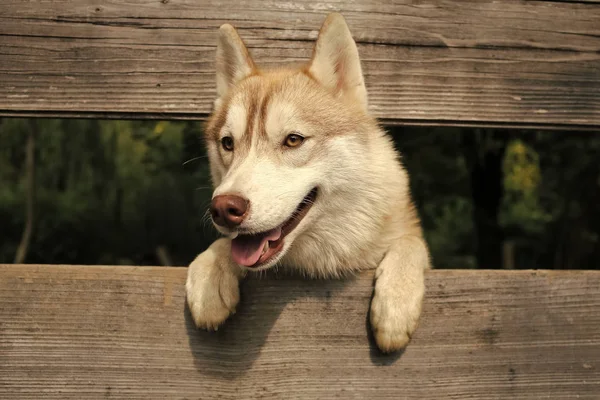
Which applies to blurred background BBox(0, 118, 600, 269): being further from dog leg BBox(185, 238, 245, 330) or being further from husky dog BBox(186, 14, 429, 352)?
dog leg BBox(185, 238, 245, 330)

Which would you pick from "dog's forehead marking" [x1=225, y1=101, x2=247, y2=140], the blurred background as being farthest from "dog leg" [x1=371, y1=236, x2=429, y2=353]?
the blurred background

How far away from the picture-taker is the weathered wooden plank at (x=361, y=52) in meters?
2.30

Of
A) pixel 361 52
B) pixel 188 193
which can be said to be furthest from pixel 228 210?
pixel 188 193

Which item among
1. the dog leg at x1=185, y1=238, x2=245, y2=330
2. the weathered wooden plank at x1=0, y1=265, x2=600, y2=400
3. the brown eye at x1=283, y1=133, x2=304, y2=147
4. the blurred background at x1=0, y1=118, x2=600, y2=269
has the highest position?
the brown eye at x1=283, y1=133, x2=304, y2=147

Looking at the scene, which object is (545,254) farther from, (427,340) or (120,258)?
(427,340)

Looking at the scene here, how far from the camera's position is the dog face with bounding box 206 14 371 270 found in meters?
2.12

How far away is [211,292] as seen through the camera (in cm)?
202

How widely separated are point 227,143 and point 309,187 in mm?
472

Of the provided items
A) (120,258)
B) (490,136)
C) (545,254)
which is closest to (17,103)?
(490,136)

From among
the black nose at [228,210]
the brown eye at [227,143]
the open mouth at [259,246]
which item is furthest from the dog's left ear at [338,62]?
the black nose at [228,210]

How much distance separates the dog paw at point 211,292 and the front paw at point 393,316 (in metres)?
0.48

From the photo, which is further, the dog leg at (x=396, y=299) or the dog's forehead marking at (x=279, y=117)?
the dog's forehead marking at (x=279, y=117)

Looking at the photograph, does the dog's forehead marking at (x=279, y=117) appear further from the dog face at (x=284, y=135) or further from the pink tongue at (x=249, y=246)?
the pink tongue at (x=249, y=246)

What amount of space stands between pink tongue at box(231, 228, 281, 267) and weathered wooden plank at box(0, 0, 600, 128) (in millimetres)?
583
